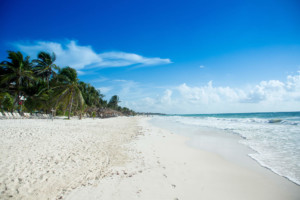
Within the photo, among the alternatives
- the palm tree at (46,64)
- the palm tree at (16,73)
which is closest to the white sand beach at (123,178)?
the palm tree at (16,73)

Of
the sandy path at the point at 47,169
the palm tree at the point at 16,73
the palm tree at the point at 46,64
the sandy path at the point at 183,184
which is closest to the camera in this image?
the sandy path at the point at 47,169

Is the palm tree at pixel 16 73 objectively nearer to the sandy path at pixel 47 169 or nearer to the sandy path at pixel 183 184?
the sandy path at pixel 47 169

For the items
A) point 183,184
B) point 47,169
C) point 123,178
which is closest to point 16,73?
point 47,169

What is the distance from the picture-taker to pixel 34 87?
74.9ft

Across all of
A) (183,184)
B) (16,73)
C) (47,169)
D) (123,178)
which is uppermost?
(16,73)

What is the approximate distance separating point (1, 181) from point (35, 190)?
3.09 feet

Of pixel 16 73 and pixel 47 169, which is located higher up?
pixel 16 73

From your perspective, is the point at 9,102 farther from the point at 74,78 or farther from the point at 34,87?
the point at 74,78

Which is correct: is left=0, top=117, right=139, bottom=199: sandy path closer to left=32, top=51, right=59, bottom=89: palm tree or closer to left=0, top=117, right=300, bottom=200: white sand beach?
left=0, top=117, right=300, bottom=200: white sand beach

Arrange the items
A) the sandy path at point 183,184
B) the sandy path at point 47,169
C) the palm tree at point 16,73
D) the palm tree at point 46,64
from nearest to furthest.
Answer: the sandy path at point 47,169 → the sandy path at point 183,184 → the palm tree at point 16,73 → the palm tree at point 46,64

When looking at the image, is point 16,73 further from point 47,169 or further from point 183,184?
point 183,184

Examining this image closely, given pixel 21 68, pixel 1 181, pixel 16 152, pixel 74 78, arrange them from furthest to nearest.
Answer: pixel 74 78, pixel 21 68, pixel 16 152, pixel 1 181

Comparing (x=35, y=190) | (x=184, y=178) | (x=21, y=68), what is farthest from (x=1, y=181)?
(x=21, y=68)

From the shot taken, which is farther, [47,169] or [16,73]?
[16,73]
